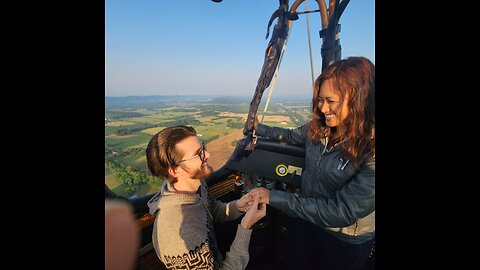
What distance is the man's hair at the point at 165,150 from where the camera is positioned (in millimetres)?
913

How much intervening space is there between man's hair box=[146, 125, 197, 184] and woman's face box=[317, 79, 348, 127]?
1.55 ft

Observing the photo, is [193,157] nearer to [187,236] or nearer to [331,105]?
[187,236]

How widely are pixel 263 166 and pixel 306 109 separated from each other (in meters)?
0.35

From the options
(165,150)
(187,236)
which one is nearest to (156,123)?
(165,150)

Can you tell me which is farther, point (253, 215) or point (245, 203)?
point (245, 203)

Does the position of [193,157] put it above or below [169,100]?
below

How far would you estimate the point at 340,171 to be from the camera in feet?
2.96

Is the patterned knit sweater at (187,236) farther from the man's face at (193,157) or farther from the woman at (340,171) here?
the woman at (340,171)

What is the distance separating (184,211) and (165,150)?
214 mm

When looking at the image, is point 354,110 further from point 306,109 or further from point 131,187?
point 131,187

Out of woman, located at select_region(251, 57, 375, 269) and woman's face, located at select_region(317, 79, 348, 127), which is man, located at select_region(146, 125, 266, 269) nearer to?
woman, located at select_region(251, 57, 375, 269)

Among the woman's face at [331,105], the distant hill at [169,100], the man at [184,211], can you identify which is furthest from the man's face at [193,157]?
the woman's face at [331,105]

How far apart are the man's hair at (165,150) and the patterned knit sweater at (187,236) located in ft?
0.22
